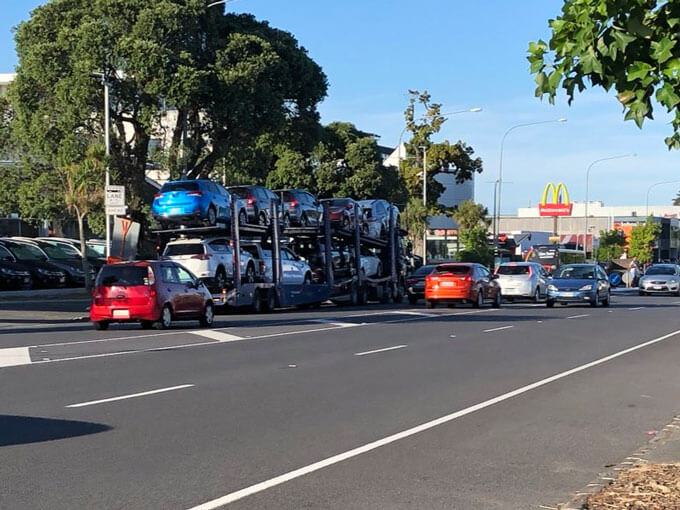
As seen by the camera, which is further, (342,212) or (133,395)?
(342,212)

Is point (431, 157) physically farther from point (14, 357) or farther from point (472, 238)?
point (14, 357)

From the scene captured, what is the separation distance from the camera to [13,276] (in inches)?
1385

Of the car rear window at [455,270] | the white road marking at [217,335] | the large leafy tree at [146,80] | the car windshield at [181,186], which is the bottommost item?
the white road marking at [217,335]

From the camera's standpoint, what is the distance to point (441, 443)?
9664 millimetres

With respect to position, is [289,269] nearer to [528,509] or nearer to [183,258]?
[183,258]

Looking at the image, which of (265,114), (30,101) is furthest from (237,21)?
(30,101)

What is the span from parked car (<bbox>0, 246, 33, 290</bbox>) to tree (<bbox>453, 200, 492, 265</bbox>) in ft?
97.2

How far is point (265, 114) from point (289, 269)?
28.6 feet

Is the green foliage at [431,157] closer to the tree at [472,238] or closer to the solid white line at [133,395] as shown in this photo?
the tree at [472,238]

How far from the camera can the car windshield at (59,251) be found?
3878 centimetres

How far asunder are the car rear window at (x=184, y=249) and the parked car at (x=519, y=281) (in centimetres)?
1558

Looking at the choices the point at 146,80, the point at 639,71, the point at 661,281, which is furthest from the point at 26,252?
the point at 639,71

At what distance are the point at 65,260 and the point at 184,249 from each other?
37.4 ft

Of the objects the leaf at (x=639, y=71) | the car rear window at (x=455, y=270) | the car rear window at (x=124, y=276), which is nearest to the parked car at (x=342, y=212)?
the car rear window at (x=455, y=270)
